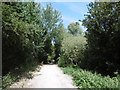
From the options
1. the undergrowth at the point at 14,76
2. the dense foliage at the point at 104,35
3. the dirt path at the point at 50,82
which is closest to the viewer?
the undergrowth at the point at 14,76

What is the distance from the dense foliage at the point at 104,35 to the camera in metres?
8.67

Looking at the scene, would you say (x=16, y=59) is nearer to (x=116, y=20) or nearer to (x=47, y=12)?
(x=116, y=20)

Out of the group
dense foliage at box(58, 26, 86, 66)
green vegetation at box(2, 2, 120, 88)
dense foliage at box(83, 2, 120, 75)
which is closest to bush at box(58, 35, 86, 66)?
dense foliage at box(58, 26, 86, 66)

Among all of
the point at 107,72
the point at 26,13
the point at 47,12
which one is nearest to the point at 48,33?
the point at 47,12

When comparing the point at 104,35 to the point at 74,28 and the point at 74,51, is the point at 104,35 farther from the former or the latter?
the point at 74,28

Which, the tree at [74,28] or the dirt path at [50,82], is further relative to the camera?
the tree at [74,28]

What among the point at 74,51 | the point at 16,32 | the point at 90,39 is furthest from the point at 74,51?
the point at 16,32

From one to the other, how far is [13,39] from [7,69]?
9.02ft

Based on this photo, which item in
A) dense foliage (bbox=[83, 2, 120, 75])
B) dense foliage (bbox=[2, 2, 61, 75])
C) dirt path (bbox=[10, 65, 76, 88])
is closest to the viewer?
dirt path (bbox=[10, 65, 76, 88])

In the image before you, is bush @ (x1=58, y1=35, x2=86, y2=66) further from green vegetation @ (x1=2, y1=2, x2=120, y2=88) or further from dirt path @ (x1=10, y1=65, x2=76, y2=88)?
dirt path @ (x1=10, y1=65, x2=76, y2=88)

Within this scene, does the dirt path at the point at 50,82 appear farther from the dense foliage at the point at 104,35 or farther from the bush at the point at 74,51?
the bush at the point at 74,51

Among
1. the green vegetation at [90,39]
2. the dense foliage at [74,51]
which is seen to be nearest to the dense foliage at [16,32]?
the green vegetation at [90,39]

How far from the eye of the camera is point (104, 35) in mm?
9336

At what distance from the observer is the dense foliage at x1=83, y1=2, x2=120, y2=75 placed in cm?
867
